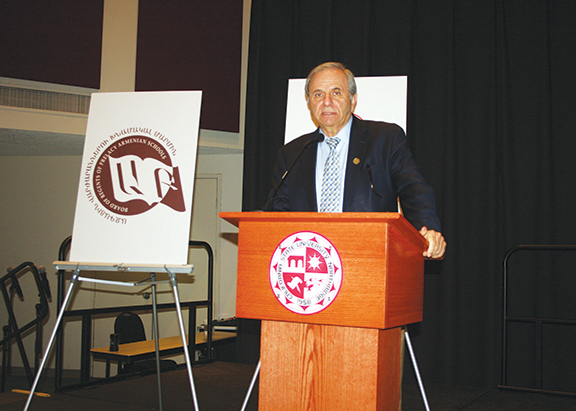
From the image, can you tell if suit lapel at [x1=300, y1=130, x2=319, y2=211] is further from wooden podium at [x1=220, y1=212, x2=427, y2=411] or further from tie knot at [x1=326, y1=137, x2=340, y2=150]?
wooden podium at [x1=220, y1=212, x2=427, y2=411]

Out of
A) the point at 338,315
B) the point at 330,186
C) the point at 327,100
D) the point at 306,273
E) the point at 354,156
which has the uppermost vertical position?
the point at 327,100

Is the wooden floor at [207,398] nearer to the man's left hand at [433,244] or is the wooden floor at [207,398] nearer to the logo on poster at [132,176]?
the logo on poster at [132,176]

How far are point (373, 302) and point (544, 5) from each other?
150 inches

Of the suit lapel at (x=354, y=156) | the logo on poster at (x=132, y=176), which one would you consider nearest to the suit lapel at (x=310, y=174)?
the suit lapel at (x=354, y=156)

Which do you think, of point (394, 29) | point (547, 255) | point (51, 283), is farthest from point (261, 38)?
point (51, 283)

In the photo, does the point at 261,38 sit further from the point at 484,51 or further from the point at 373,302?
the point at 373,302

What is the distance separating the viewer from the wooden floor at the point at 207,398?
2.98 m

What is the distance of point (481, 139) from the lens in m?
4.12

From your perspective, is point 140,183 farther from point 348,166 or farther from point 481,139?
point 481,139

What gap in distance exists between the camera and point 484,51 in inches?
164

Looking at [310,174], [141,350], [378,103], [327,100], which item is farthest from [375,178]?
[141,350]

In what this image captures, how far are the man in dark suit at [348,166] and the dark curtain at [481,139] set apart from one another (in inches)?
90.8

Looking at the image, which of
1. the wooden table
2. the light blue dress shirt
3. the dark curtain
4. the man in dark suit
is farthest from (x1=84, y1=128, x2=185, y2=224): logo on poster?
the dark curtain

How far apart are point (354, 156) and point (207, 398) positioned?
2121 mm
